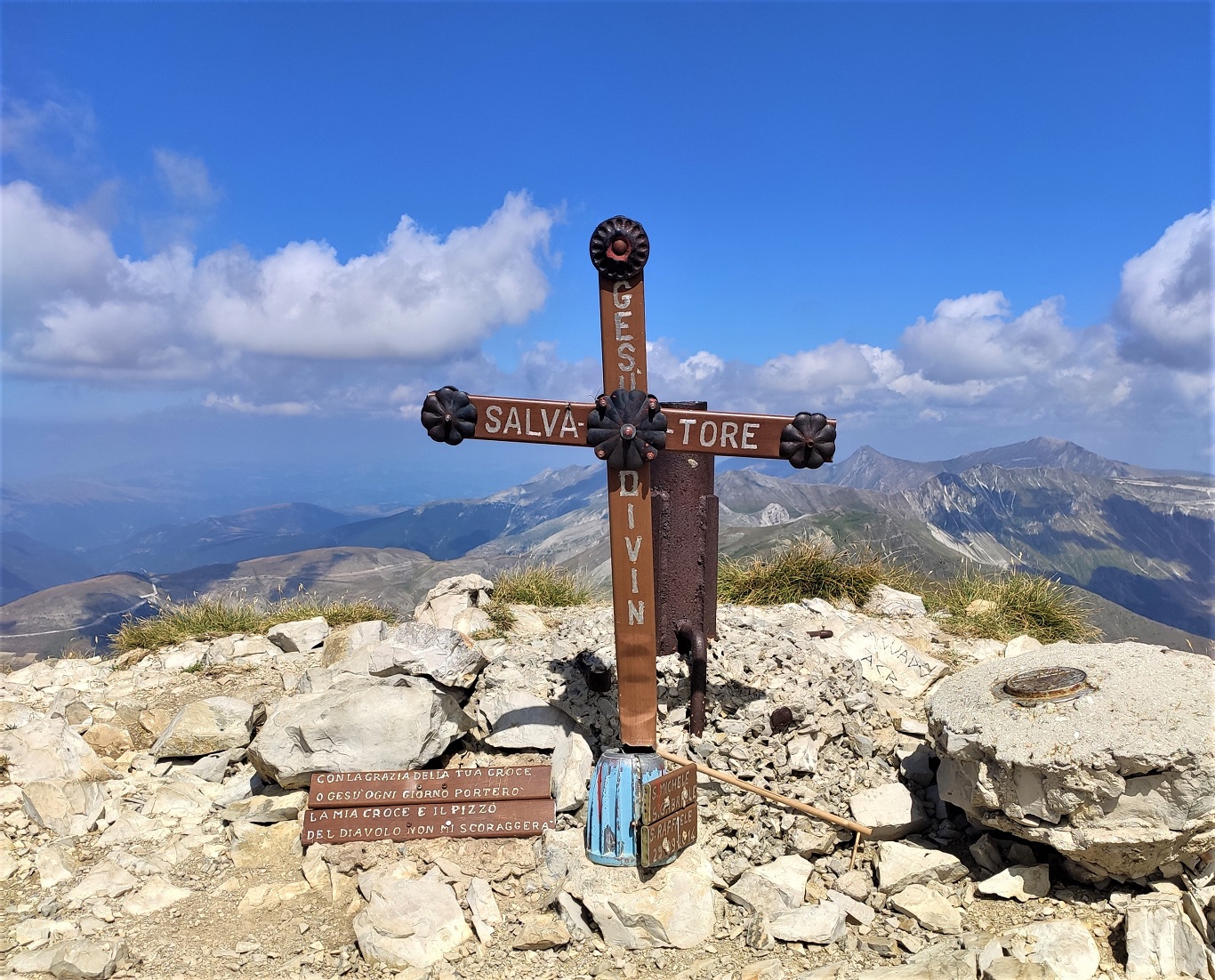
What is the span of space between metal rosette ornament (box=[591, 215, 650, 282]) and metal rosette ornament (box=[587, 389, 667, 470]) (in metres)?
0.93

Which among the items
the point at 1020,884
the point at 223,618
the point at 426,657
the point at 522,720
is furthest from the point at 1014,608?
the point at 223,618

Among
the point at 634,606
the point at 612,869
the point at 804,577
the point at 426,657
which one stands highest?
the point at 634,606

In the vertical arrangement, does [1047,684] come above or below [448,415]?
below

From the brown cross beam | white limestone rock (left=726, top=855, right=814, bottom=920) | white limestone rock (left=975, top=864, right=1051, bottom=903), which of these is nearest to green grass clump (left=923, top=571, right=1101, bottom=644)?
white limestone rock (left=975, top=864, right=1051, bottom=903)

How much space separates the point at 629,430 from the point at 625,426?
1.8 inches

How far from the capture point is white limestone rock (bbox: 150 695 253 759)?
668cm

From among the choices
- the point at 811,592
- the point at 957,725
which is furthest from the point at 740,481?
the point at 957,725

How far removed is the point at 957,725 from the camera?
4.91m

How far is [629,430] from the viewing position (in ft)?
17.1

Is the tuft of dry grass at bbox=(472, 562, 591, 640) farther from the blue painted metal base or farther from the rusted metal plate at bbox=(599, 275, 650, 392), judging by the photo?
the rusted metal plate at bbox=(599, 275, 650, 392)

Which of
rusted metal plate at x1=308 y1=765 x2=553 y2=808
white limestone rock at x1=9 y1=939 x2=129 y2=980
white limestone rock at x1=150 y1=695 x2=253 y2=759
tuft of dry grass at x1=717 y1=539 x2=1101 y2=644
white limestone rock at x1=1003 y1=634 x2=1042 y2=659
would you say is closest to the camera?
white limestone rock at x1=9 y1=939 x2=129 y2=980

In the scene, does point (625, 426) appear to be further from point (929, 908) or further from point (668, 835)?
point (929, 908)

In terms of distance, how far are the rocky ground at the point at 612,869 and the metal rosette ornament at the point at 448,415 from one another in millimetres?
2402

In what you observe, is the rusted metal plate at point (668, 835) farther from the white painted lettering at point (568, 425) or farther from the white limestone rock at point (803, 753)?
the white painted lettering at point (568, 425)
